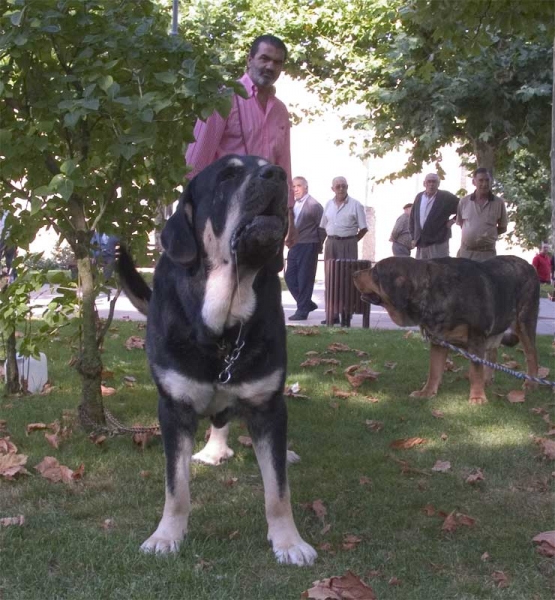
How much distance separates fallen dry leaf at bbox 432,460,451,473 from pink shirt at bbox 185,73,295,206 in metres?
1.74

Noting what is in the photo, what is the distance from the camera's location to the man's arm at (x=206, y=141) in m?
4.59

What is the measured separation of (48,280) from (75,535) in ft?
5.79

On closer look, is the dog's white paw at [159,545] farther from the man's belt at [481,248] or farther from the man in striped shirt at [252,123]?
the man's belt at [481,248]

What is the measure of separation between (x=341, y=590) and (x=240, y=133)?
282cm

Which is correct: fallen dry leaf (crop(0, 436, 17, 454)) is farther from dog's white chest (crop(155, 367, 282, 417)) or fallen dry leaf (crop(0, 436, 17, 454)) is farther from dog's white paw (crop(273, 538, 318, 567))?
dog's white paw (crop(273, 538, 318, 567))

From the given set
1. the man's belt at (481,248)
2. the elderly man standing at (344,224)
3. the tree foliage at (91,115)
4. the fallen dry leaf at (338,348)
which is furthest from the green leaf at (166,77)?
the elderly man standing at (344,224)

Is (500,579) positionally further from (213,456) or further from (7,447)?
(7,447)

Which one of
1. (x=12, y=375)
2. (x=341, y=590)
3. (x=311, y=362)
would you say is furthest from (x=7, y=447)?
(x=311, y=362)

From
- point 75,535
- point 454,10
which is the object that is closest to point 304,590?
point 75,535

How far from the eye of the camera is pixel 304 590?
283 centimetres

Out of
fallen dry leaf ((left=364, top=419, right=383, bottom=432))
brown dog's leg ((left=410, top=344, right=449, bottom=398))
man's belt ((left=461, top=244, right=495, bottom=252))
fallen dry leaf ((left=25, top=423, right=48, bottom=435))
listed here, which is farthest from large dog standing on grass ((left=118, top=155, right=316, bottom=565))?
man's belt ((left=461, top=244, right=495, bottom=252))

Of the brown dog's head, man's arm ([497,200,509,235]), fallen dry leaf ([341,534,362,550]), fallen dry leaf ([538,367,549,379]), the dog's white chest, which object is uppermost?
man's arm ([497,200,509,235])

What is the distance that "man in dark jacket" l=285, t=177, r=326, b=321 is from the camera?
11.5 metres

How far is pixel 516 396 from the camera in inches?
235
